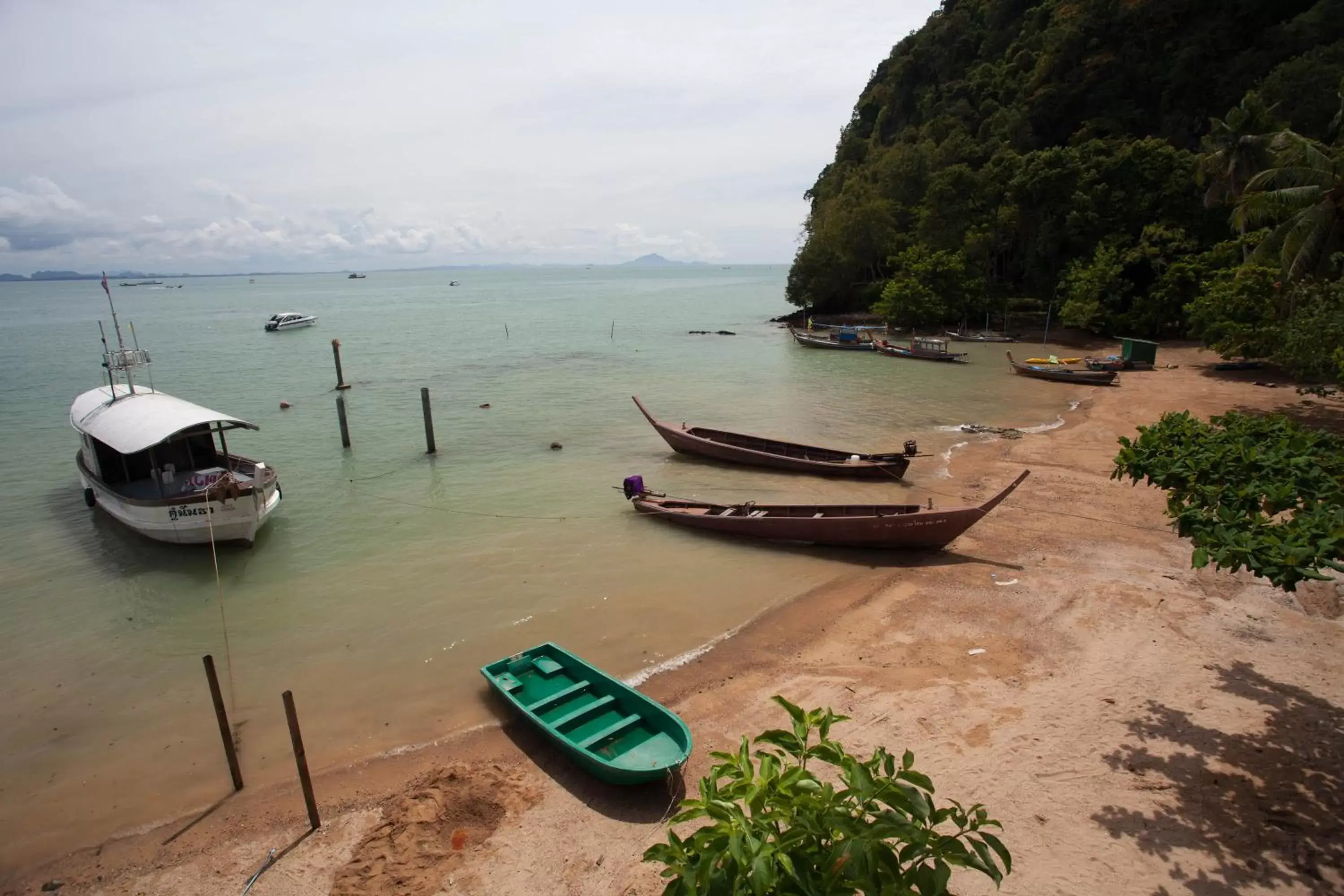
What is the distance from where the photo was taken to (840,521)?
1432 centimetres

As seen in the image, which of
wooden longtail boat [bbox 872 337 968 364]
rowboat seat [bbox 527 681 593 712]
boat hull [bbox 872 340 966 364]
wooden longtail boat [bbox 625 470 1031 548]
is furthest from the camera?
wooden longtail boat [bbox 872 337 968 364]

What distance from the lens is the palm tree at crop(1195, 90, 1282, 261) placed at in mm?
34156

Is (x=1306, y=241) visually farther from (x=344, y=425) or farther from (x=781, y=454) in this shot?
(x=344, y=425)

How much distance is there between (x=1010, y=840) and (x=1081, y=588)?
6525 mm

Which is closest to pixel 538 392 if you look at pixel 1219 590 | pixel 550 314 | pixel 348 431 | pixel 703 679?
pixel 348 431

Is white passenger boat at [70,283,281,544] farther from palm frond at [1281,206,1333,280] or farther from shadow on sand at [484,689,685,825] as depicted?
palm frond at [1281,206,1333,280]

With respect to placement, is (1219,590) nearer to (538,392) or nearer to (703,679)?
(703,679)

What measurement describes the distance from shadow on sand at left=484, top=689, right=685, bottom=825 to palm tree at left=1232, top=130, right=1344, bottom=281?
22757 mm

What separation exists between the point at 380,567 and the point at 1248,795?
46.6 ft

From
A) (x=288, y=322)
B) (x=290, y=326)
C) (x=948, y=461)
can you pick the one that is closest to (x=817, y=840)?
(x=948, y=461)

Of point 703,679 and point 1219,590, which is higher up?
point 1219,590

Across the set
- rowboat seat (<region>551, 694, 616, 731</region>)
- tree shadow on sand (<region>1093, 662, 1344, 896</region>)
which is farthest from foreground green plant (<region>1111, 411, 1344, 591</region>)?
rowboat seat (<region>551, 694, 616, 731</region>)

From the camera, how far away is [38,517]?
1862 centimetres

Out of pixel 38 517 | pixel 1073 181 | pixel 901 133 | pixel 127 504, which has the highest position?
pixel 901 133
